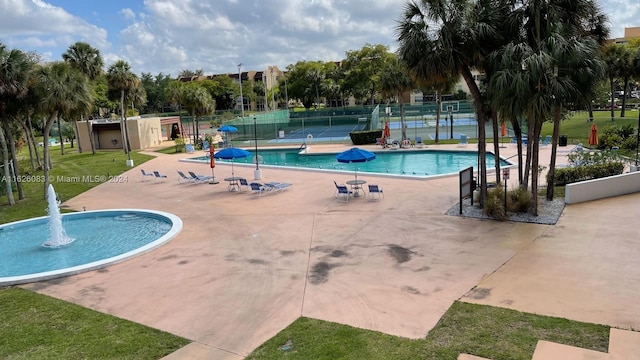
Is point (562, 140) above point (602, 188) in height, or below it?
above

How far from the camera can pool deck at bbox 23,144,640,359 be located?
8508 millimetres

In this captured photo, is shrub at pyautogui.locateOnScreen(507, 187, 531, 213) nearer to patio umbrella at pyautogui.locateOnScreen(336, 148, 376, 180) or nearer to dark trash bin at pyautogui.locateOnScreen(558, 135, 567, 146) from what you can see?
patio umbrella at pyautogui.locateOnScreen(336, 148, 376, 180)

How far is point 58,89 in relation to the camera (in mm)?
20219

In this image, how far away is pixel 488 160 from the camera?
29.1 metres

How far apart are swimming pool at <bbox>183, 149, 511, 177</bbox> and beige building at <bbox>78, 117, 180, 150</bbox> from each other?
12.7 meters

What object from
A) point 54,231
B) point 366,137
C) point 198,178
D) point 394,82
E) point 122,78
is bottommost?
point 54,231

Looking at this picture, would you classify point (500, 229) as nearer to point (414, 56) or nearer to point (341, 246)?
point (341, 246)

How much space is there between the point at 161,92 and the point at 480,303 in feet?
368

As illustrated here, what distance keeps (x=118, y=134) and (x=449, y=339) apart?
45303 mm

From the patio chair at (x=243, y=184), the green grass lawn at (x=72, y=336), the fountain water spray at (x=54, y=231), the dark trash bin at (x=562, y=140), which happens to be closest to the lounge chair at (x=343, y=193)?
the patio chair at (x=243, y=184)

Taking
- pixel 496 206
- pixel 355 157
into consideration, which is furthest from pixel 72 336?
pixel 355 157

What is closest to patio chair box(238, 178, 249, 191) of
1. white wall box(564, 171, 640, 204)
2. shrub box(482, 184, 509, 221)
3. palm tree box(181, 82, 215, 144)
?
shrub box(482, 184, 509, 221)

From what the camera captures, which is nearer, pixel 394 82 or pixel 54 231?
pixel 54 231

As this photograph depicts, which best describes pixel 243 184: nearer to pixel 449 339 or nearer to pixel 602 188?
pixel 602 188
